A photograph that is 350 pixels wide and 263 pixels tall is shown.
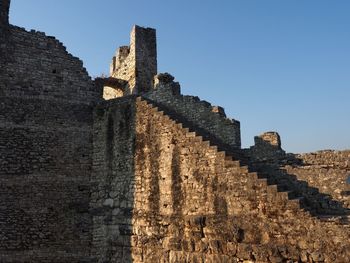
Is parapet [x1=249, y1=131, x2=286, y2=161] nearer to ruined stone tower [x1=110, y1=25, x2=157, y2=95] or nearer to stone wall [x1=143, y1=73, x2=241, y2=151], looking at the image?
stone wall [x1=143, y1=73, x2=241, y2=151]

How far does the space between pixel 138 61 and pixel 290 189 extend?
13057 mm

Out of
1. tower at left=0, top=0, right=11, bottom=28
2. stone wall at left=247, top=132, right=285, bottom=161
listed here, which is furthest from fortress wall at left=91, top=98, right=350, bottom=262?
tower at left=0, top=0, right=11, bottom=28

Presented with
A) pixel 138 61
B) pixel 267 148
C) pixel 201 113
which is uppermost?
pixel 138 61

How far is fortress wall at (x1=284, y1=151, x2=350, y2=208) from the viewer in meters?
12.7

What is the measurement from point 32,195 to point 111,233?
3.11m

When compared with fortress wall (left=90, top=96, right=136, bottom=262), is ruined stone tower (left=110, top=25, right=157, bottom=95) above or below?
above

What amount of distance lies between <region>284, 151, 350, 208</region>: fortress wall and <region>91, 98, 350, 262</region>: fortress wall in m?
2.98

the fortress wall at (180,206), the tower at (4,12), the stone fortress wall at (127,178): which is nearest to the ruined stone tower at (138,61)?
the stone fortress wall at (127,178)

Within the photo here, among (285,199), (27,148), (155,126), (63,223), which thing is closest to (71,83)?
(27,148)

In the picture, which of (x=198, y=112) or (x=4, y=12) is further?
(x=198, y=112)

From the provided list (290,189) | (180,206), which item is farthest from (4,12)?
(290,189)

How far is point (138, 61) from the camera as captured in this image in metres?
22.5

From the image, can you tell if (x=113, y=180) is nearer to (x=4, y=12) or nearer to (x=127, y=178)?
(x=127, y=178)

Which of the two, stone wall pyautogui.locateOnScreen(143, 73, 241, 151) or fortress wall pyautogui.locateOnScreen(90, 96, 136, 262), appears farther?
stone wall pyautogui.locateOnScreen(143, 73, 241, 151)
